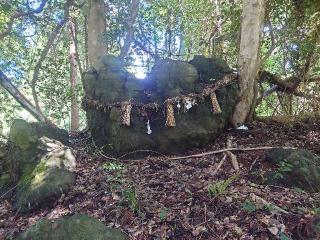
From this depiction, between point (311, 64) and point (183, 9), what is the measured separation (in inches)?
203

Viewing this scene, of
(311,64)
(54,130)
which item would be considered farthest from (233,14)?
(54,130)

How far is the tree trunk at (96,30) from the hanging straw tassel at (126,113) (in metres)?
2.78

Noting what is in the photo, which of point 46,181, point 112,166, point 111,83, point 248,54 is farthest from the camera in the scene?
point 248,54

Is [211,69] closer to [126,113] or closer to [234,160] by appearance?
[126,113]

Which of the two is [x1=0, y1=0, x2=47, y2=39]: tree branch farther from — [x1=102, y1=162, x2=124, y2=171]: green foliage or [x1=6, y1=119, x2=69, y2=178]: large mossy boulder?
[x1=102, y1=162, x2=124, y2=171]: green foliage

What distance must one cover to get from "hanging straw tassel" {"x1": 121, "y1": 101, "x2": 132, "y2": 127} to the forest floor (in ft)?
2.43

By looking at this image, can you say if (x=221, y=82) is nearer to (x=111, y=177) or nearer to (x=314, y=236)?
(x=111, y=177)

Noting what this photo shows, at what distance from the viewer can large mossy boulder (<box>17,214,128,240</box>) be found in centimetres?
398

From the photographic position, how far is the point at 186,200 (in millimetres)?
4734

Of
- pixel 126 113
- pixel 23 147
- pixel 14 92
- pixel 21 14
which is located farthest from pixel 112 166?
pixel 21 14

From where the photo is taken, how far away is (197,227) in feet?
13.7

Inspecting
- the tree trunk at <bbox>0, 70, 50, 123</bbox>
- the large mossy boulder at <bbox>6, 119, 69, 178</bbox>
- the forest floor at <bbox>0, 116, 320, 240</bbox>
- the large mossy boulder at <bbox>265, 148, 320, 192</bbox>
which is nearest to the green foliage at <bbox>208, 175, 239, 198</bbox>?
the forest floor at <bbox>0, 116, 320, 240</bbox>

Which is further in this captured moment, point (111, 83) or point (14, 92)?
point (14, 92)

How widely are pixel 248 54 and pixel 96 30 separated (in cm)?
407
